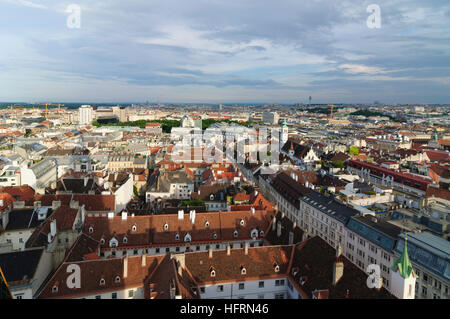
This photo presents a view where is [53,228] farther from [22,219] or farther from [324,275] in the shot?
[324,275]

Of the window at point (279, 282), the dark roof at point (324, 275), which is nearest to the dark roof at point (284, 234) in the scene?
the dark roof at point (324, 275)

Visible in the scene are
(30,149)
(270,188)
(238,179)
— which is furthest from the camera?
(30,149)

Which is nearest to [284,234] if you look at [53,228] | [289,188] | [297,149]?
[289,188]

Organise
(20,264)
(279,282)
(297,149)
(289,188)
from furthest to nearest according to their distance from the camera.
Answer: (297,149) < (289,188) < (279,282) < (20,264)

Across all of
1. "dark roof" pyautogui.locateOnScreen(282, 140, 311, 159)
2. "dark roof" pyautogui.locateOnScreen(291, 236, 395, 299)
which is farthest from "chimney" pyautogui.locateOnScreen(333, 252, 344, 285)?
"dark roof" pyautogui.locateOnScreen(282, 140, 311, 159)

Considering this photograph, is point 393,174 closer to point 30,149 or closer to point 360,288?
point 360,288
